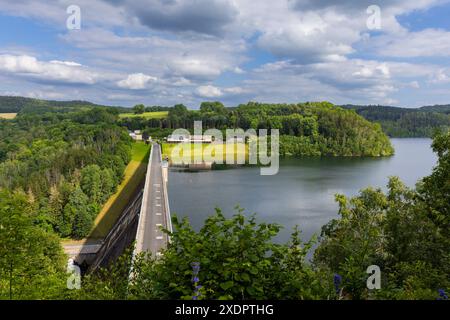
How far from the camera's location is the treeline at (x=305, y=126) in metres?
106

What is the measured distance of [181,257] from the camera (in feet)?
14.1

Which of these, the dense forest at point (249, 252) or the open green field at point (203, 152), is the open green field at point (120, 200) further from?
the open green field at point (203, 152)

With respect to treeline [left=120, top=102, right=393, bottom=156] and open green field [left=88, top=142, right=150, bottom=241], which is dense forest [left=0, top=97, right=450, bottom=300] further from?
treeline [left=120, top=102, right=393, bottom=156]

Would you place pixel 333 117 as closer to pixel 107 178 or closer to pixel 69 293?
pixel 107 178

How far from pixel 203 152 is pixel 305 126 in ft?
132

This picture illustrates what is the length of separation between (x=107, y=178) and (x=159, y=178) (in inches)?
291

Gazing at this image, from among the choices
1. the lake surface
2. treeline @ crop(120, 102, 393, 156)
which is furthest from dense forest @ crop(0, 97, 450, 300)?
treeline @ crop(120, 102, 393, 156)

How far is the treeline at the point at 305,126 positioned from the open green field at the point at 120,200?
1969 inches

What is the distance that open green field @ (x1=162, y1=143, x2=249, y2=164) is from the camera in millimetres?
89438

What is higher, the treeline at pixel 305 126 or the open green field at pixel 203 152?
the treeline at pixel 305 126

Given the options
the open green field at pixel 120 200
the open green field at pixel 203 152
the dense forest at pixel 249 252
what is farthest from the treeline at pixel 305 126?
the dense forest at pixel 249 252

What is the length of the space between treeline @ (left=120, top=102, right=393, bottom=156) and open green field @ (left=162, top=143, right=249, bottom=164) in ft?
51.3
